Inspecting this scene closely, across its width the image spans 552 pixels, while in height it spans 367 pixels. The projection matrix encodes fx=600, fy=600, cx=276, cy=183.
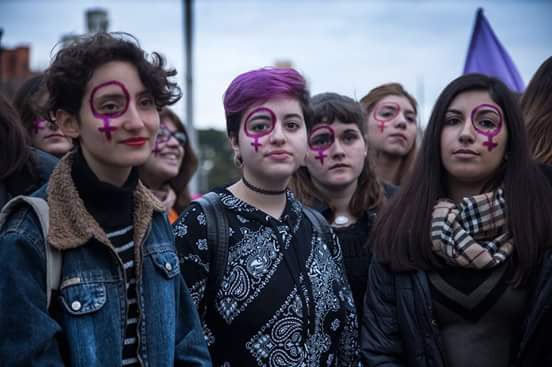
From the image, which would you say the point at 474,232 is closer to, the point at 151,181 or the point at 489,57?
the point at 151,181

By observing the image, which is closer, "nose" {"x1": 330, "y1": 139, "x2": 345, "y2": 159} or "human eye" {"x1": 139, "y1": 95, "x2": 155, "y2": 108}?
"human eye" {"x1": 139, "y1": 95, "x2": 155, "y2": 108}

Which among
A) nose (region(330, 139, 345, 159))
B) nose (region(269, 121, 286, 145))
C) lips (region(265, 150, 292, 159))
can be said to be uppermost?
nose (region(269, 121, 286, 145))

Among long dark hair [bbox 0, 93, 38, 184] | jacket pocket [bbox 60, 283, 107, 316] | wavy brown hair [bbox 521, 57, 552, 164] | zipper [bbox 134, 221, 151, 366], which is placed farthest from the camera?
wavy brown hair [bbox 521, 57, 552, 164]

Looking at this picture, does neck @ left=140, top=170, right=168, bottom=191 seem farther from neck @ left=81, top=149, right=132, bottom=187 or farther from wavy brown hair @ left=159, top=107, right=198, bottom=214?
neck @ left=81, top=149, right=132, bottom=187

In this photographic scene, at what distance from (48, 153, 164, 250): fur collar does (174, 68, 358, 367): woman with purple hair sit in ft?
1.65

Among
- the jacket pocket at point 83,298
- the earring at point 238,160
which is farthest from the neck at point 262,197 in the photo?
the jacket pocket at point 83,298

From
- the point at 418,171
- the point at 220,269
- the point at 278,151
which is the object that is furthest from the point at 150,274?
the point at 418,171

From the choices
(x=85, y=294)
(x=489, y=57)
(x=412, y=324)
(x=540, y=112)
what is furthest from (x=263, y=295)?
(x=489, y=57)

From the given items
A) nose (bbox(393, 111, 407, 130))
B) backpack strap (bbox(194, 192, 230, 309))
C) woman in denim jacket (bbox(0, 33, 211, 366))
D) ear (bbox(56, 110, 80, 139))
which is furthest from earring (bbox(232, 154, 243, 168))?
nose (bbox(393, 111, 407, 130))

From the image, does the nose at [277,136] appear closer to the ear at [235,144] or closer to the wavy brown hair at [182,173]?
the ear at [235,144]

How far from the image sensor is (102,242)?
2098 mm

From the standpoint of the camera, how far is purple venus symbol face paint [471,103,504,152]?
293 cm

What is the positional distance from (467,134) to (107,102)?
1684 mm

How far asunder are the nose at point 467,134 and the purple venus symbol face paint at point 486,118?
31 millimetres
